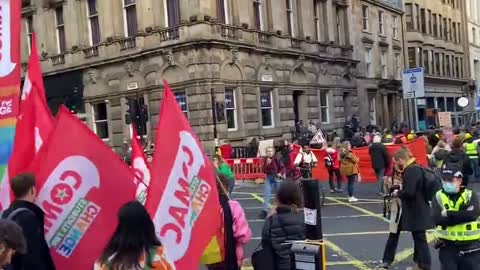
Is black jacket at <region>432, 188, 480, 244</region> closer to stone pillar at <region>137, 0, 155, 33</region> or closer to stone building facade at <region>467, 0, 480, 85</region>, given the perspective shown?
stone pillar at <region>137, 0, 155, 33</region>

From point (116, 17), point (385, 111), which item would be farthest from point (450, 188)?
point (385, 111)

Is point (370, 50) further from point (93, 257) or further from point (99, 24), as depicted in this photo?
point (93, 257)

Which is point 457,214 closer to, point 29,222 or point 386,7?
point 29,222

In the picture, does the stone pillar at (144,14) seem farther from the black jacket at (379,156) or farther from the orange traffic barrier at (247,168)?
the black jacket at (379,156)

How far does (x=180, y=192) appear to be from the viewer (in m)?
4.59

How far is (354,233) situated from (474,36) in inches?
2444

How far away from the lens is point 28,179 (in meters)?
4.43

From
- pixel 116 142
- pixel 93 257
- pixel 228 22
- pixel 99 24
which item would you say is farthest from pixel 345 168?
pixel 99 24

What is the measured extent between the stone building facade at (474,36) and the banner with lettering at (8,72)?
2563 inches

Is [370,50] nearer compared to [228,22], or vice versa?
[228,22]

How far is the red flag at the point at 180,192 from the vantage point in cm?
451

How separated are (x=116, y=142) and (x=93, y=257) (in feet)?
80.1

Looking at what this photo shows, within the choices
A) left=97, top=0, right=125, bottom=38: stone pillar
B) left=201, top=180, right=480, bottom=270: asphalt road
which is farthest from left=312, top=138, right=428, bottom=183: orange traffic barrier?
left=97, top=0, right=125, bottom=38: stone pillar

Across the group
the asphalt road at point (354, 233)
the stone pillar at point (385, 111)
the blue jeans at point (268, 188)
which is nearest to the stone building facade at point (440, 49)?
the stone pillar at point (385, 111)
